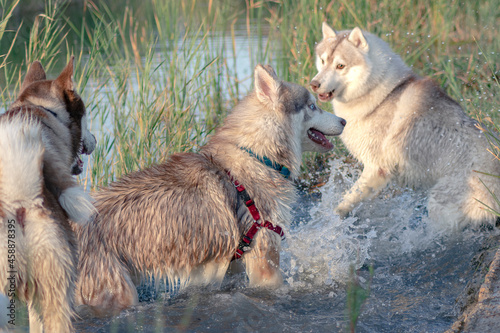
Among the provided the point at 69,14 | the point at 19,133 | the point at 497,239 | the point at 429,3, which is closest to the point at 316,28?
the point at 429,3

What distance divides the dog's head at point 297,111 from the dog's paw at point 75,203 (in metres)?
1.55

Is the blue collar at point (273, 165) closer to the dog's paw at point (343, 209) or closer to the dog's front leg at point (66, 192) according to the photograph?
the dog's front leg at point (66, 192)

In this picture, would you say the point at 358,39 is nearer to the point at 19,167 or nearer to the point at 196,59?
the point at 196,59

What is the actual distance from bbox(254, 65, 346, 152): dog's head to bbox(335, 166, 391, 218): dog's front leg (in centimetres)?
127

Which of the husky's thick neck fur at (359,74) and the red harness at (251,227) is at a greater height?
the husky's thick neck fur at (359,74)

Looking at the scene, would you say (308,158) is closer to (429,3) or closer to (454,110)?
(454,110)

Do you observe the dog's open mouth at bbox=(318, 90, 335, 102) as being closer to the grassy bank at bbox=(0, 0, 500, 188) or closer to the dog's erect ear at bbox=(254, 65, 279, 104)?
the grassy bank at bbox=(0, 0, 500, 188)

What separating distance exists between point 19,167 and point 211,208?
1326 millimetres

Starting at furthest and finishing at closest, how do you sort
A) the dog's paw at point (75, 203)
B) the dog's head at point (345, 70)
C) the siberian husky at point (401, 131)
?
the dog's head at point (345, 70) < the siberian husky at point (401, 131) < the dog's paw at point (75, 203)

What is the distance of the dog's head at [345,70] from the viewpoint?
511cm

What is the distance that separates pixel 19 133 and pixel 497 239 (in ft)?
10.8

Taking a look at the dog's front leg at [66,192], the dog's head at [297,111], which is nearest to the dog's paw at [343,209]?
the dog's head at [297,111]

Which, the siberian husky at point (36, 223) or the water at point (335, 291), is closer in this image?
the siberian husky at point (36, 223)

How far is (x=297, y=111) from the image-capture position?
376 cm
